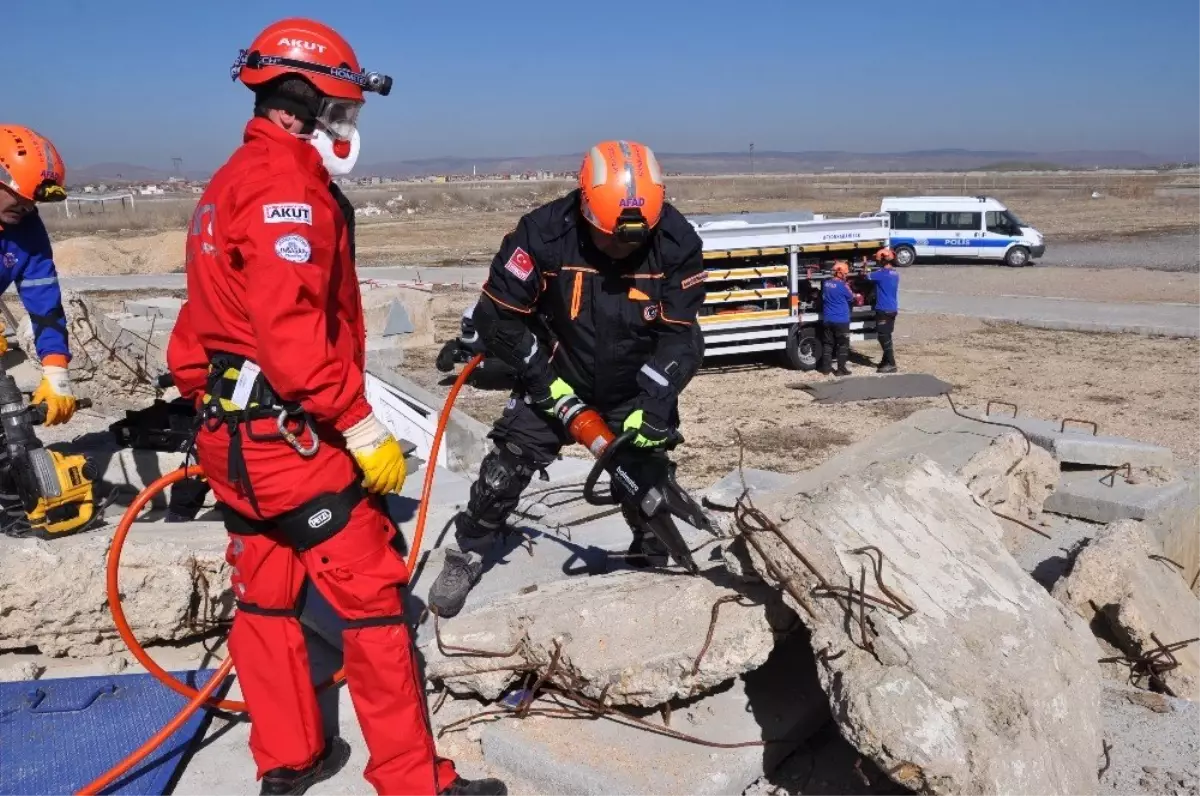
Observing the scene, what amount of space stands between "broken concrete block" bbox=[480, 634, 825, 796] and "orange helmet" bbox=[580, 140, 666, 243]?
66.7 inches

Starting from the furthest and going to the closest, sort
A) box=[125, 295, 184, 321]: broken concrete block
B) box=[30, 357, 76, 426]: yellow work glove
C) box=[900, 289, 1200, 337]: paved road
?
box=[900, 289, 1200, 337]: paved road < box=[125, 295, 184, 321]: broken concrete block < box=[30, 357, 76, 426]: yellow work glove

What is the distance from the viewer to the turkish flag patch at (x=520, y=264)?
404 cm

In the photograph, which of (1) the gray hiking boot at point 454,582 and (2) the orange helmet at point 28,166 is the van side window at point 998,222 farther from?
(2) the orange helmet at point 28,166

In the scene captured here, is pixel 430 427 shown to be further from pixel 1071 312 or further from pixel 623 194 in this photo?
pixel 1071 312

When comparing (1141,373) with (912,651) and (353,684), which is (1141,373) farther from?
(353,684)

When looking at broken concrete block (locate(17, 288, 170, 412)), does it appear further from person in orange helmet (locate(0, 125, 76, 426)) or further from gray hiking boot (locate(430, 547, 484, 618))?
gray hiking boot (locate(430, 547, 484, 618))

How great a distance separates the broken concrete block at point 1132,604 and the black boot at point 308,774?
2.78 metres

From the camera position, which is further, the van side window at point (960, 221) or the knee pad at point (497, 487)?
the van side window at point (960, 221)

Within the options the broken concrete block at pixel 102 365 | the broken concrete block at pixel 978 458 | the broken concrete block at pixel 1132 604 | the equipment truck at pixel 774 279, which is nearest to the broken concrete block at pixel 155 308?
the broken concrete block at pixel 102 365

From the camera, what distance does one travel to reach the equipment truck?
1191 cm

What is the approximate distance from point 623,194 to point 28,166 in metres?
2.77

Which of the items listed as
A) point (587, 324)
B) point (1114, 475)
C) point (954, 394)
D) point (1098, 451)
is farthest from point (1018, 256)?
point (587, 324)

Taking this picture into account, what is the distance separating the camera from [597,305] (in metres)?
4.04

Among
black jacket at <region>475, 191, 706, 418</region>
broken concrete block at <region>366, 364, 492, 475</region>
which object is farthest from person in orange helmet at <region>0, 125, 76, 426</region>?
broken concrete block at <region>366, 364, 492, 475</region>
